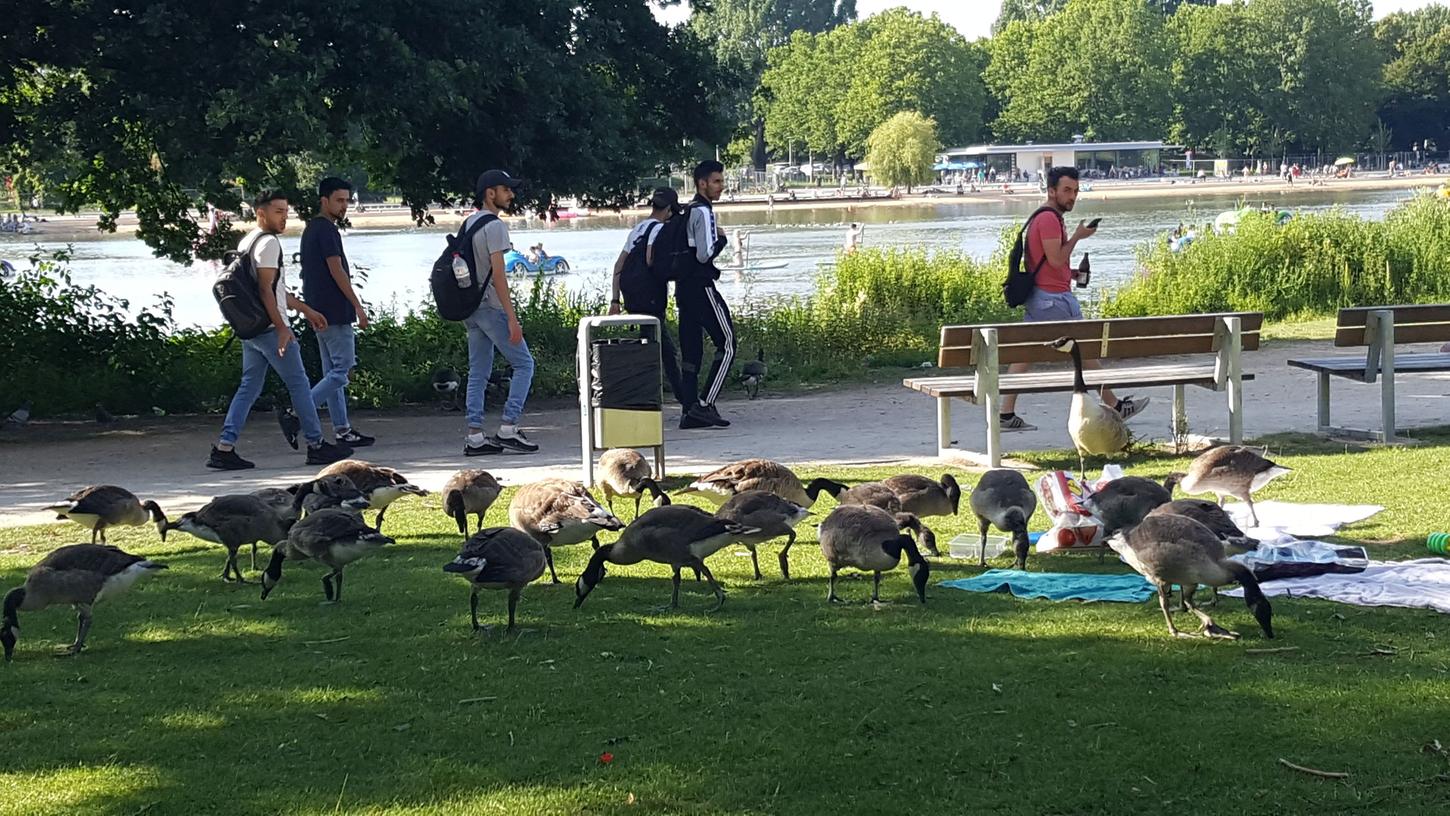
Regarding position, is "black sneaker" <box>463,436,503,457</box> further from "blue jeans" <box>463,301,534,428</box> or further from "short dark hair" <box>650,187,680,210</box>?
"short dark hair" <box>650,187,680,210</box>

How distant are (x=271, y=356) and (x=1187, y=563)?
7955mm

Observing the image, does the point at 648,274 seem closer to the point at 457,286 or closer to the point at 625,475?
the point at 457,286

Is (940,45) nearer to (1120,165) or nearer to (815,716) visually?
(1120,165)

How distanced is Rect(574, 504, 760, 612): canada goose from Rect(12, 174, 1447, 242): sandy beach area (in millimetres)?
62589

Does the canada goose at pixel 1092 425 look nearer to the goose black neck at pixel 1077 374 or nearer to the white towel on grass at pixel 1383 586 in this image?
the goose black neck at pixel 1077 374

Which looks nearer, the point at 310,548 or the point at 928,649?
the point at 928,649

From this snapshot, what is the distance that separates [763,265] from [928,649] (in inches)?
1296

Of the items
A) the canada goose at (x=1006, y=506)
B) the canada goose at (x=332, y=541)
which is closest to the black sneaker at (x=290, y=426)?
the canada goose at (x=332, y=541)

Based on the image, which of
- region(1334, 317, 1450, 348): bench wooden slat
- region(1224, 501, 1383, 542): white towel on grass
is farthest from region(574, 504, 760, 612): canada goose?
region(1334, 317, 1450, 348): bench wooden slat

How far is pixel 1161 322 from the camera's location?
11648mm

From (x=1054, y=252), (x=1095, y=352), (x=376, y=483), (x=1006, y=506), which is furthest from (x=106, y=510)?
(x=1054, y=252)

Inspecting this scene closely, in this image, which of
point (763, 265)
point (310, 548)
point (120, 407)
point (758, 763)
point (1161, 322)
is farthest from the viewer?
point (763, 265)

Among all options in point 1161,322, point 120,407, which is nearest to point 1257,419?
point 1161,322

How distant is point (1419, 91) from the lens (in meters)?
118
